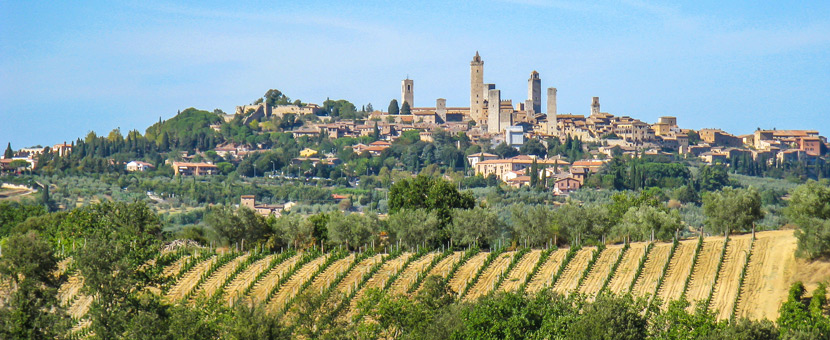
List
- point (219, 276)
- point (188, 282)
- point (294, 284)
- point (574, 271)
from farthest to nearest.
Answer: point (219, 276) < point (188, 282) < point (574, 271) < point (294, 284)

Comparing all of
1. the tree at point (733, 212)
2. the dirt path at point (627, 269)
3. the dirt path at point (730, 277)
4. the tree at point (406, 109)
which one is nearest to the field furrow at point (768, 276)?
the dirt path at point (730, 277)

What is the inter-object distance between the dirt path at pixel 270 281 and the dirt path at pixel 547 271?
731 cm

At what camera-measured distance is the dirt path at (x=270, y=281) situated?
36469 millimetres

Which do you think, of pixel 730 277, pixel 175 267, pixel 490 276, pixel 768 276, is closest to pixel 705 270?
pixel 730 277

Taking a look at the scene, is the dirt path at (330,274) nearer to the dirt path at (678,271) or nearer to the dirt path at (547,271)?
the dirt path at (547,271)

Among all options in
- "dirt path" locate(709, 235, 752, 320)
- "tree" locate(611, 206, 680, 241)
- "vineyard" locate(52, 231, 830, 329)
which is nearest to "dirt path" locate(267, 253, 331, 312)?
"vineyard" locate(52, 231, 830, 329)

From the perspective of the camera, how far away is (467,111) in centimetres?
14575

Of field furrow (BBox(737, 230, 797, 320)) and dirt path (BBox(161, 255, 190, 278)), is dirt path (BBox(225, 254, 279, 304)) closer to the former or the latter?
dirt path (BBox(161, 255, 190, 278))

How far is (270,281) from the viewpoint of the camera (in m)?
37.8

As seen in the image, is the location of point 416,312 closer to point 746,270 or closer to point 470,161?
point 746,270

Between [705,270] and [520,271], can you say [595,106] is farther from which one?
[705,270]

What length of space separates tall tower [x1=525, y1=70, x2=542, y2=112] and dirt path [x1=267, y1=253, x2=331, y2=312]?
10641cm

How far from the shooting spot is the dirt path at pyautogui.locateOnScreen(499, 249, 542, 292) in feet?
120

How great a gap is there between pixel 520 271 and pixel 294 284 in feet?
21.6
